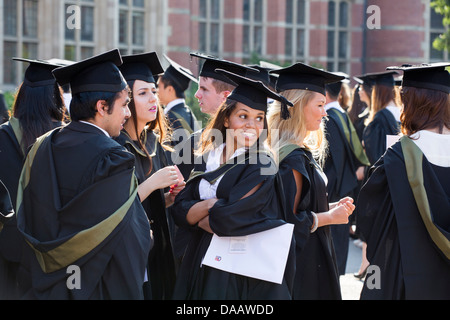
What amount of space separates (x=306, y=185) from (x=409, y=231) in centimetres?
63

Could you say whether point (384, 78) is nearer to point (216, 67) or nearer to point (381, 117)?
point (381, 117)

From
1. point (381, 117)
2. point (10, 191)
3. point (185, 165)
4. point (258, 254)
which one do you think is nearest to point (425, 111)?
point (258, 254)

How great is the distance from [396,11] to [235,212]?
1457 cm

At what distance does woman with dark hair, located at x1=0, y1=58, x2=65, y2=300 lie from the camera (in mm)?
3783

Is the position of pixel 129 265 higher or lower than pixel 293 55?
lower

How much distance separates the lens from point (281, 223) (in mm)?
3189

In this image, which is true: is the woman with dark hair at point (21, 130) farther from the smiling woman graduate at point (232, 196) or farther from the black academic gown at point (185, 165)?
the smiling woman graduate at point (232, 196)

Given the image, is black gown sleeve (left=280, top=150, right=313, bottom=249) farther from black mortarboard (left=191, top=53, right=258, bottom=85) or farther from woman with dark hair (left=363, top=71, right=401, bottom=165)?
woman with dark hair (left=363, top=71, right=401, bottom=165)

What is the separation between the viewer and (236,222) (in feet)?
10.2

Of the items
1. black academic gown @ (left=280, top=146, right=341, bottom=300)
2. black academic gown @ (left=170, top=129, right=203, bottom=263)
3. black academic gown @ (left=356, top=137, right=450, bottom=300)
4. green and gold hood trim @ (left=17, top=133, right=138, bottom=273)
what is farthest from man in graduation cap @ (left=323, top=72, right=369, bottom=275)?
green and gold hood trim @ (left=17, top=133, right=138, bottom=273)

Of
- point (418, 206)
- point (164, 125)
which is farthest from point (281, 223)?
point (164, 125)

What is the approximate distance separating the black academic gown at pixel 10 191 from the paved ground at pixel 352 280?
3.10m

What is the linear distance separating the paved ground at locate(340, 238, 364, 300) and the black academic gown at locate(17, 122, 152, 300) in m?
3.29
